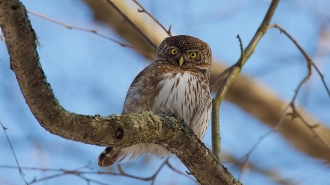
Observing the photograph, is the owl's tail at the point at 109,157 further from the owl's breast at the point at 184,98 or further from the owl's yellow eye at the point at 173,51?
the owl's yellow eye at the point at 173,51

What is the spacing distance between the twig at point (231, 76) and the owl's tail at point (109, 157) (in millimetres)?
844

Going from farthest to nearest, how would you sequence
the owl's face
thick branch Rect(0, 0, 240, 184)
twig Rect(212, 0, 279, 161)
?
the owl's face < twig Rect(212, 0, 279, 161) < thick branch Rect(0, 0, 240, 184)

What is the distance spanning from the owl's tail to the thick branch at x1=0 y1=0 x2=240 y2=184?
1181 mm

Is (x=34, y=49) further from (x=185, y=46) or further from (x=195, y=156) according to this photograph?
(x=185, y=46)

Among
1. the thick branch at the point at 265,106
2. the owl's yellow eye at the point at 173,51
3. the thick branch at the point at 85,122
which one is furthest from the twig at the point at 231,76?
the thick branch at the point at 265,106

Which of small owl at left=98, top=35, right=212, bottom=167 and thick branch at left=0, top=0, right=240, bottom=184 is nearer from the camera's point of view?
thick branch at left=0, top=0, right=240, bottom=184

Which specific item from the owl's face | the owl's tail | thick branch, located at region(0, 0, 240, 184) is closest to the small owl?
the owl's tail

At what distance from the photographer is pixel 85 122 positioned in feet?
8.79

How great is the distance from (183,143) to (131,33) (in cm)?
448

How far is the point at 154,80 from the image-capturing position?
15.1ft

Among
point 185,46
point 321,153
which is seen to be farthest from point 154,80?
point 321,153

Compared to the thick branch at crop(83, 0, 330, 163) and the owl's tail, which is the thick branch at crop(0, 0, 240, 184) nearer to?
the owl's tail

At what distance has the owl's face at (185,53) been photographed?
5336 mm

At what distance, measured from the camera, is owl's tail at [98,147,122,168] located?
4645 millimetres
